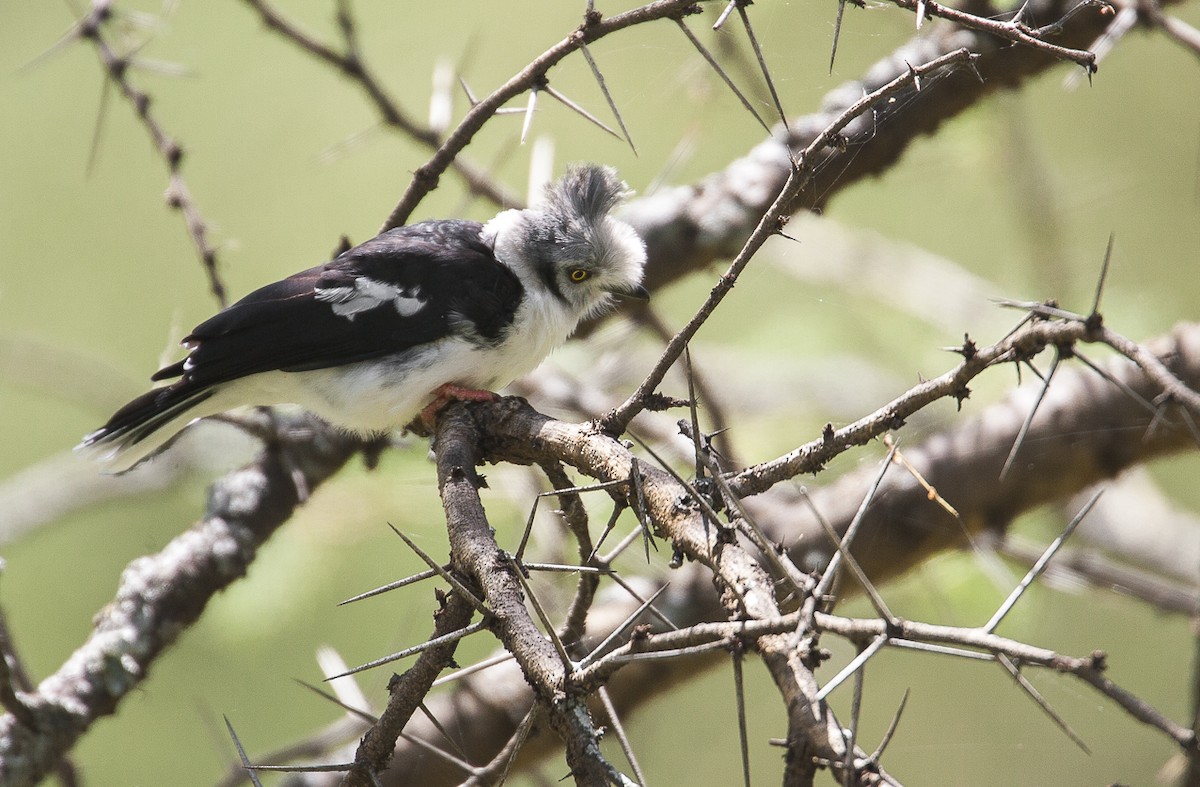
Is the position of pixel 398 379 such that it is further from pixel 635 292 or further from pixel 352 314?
pixel 635 292

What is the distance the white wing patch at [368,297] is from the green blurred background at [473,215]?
2.74ft

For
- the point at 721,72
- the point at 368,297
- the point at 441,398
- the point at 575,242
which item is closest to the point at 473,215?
the point at 575,242

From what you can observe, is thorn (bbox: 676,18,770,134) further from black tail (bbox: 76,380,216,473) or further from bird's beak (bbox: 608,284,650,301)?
black tail (bbox: 76,380,216,473)

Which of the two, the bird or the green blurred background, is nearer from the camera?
the bird

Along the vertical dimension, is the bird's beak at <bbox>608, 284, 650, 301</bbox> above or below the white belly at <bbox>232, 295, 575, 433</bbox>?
above

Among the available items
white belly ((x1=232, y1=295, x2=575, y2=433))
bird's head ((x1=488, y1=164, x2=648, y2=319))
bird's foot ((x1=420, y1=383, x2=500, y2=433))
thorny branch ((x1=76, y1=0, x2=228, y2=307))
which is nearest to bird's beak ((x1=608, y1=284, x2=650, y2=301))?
bird's head ((x1=488, y1=164, x2=648, y2=319))

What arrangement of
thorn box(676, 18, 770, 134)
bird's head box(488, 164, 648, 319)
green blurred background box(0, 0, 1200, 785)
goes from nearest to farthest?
thorn box(676, 18, 770, 134)
bird's head box(488, 164, 648, 319)
green blurred background box(0, 0, 1200, 785)

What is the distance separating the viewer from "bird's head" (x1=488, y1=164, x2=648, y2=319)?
9.57 ft

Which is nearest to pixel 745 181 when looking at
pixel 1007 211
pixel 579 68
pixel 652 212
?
pixel 652 212

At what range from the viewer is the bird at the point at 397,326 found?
270 cm

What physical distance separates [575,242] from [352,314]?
27.3 inches

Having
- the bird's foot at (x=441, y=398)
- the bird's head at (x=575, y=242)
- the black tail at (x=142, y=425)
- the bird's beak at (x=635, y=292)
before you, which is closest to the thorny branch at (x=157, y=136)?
the black tail at (x=142, y=425)

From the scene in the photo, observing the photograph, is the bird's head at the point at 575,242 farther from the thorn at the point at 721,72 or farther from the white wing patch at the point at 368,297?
the thorn at the point at 721,72

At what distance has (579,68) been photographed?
467cm
